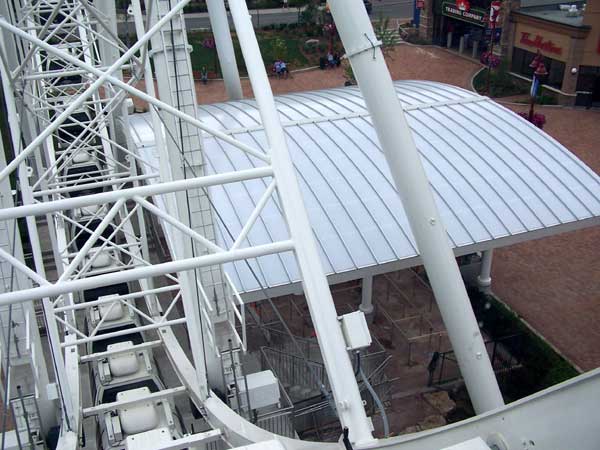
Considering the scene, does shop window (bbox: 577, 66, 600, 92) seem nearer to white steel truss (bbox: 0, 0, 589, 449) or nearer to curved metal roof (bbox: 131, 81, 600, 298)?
curved metal roof (bbox: 131, 81, 600, 298)

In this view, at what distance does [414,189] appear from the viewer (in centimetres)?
944

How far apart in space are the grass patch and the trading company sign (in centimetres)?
516

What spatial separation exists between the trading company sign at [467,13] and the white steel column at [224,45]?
2860cm

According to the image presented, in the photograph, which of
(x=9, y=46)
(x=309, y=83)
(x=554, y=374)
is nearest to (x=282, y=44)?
(x=309, y=83)

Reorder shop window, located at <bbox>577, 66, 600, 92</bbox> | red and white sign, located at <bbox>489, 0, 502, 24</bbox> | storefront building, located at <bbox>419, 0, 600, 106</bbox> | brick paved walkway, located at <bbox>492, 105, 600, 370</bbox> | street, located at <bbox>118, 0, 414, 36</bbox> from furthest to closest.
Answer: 1. street, located at <bbox>118, 0, 414, 36</bbox>
2. red and white sign, located at <bbox>489, 0, 502, 24</bbox>
3. shop window, located at <bbox>577, 66, 600, 92</bbox>
4. storefront building, located at <bbox>419, 0, 600, 106</bbox>
5. brick paved walkway, located at <bbox>492, 105, 600, 370</bbox>

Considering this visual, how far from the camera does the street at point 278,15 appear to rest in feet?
203

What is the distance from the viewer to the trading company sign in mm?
47781

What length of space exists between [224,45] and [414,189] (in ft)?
57.4

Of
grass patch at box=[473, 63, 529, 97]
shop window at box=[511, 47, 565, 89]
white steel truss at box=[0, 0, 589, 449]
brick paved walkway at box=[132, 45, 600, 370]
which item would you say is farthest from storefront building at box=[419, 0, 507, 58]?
white steel truss at box=[0, 0, 589, 449]

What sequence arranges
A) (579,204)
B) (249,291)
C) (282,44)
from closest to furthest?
(249,291)
(579,204)
(282,44)

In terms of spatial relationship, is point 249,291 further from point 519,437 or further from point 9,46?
point 9,46

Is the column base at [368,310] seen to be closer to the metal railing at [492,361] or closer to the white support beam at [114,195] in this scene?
the metal railing at [492,361]

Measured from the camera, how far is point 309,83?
4562 cm

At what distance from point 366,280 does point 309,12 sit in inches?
1690
